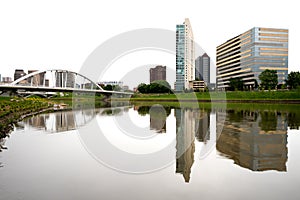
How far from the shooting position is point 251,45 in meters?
97.6

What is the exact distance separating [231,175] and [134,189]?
2705mm

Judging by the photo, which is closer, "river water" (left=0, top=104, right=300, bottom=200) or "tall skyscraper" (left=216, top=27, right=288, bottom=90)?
"river water" (left=0, top=104, right=300, bottom=200)

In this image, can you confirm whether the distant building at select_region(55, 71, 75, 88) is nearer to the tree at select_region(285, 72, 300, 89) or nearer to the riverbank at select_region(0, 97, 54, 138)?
the riverbank at select_region(0, 97, 54, 138)

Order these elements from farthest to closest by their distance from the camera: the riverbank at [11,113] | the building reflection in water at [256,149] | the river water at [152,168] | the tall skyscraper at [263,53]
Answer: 1. the tall skyscraper at [263,53]
2. the riverbank at [11,113]
3. the building reflection in water at [256,149]
4. the river water at [152,168]

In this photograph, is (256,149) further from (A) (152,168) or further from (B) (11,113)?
(B) (11,113)

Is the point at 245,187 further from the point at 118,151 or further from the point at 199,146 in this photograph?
the point at 118,151

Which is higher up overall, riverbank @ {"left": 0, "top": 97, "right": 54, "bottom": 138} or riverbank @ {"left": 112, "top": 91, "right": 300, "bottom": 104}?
riverbank @ {"left": 112, "top": 91, "right": 300, "bottom": 104}

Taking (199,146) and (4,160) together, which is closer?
(4,160)

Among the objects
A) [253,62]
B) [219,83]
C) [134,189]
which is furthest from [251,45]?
[134,189]

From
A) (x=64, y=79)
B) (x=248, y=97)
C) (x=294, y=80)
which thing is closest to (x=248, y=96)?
(x=248, y=97)

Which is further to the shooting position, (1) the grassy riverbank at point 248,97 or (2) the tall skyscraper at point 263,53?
(2) the tall skyscraper at point 263,53

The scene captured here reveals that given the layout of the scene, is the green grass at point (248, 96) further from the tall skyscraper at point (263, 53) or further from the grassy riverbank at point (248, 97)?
the tall skyscraper at point (263, 53)

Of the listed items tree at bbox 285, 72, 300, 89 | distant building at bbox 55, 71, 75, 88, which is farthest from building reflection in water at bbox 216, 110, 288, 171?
tree at bbox 285, 72, 300, 89

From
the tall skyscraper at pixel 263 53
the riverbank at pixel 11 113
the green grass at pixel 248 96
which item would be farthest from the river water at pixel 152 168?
the tall skyscraper at pixel 263 53
